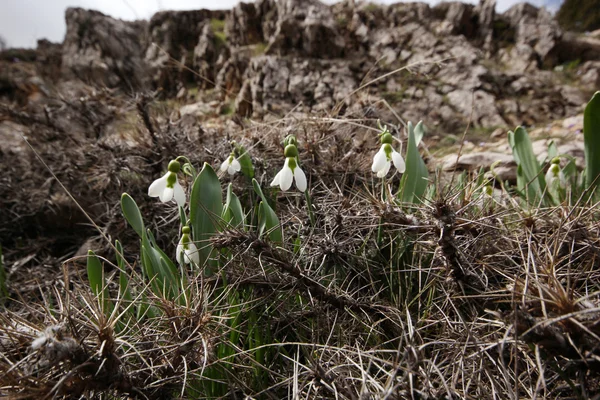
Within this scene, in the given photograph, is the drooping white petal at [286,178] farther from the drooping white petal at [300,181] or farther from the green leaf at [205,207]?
the green leaf at [205,207]

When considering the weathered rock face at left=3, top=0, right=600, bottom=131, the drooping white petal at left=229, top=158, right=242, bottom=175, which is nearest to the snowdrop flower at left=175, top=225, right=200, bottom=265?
the drooping white petal at left=229, top=158, right=242, bottom=175

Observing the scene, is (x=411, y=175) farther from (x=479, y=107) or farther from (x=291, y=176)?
(x=479, y=107)

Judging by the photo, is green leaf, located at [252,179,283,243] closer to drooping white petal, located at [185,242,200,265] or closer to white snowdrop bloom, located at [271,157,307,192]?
white snowdrop bloom, located at [271,157,307,192]

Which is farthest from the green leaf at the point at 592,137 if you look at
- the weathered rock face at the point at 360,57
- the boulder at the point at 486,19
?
the boulder at the point at 486,19

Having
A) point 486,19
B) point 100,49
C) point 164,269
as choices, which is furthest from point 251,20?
point 164,269

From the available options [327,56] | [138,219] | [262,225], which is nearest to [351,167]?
[262,225]
